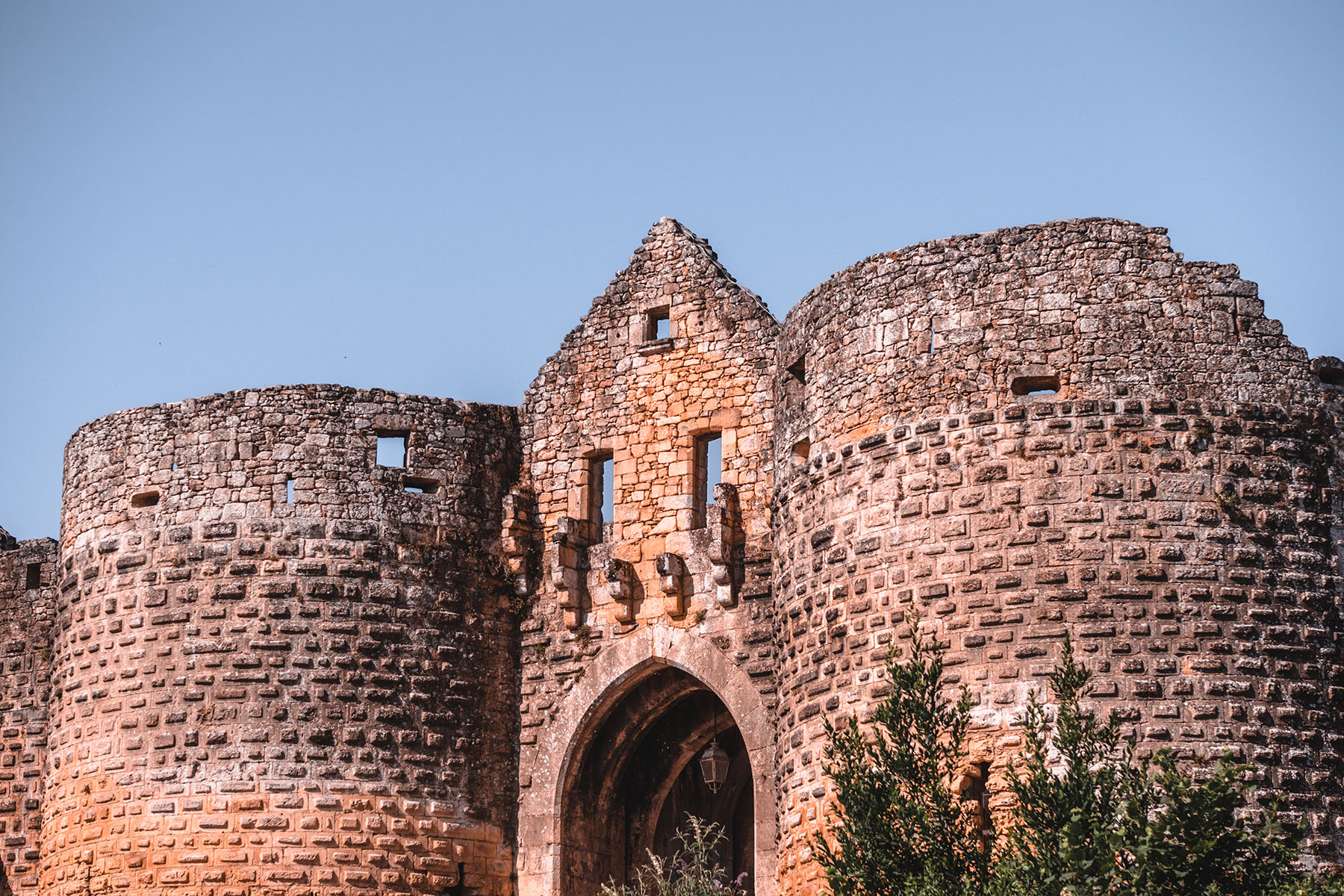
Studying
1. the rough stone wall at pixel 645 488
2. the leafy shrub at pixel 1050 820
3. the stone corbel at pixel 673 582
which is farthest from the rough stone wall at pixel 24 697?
the leafy shrub at pixel 1050 820

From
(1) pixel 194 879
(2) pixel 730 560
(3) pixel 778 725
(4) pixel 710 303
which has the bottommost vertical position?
(1) pixel 194 879

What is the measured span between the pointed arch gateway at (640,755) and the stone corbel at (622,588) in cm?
23

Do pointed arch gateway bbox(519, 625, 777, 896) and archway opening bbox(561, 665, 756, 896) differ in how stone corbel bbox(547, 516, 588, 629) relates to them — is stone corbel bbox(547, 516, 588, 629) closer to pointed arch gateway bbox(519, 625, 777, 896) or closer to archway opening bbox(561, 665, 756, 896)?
pointed arch gateway bbox(519, 625, 777, 896)

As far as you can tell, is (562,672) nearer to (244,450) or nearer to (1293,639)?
(244,450)

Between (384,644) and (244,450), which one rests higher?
(244,450)

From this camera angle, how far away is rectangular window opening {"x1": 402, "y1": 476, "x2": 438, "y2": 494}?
63.0 feet

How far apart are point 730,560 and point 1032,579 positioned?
384cm

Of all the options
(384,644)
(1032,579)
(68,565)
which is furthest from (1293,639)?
(68,565)

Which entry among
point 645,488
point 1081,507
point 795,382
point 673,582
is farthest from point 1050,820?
point 645,488

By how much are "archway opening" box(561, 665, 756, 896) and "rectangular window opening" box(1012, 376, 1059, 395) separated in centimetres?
467

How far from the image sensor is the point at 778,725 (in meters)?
17.0

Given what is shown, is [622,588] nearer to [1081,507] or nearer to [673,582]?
[673,582]

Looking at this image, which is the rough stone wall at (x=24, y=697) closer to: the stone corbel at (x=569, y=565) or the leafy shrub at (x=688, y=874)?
the stone corbel at (x=569, y=565)

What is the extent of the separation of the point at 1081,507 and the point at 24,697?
11.6 meters
